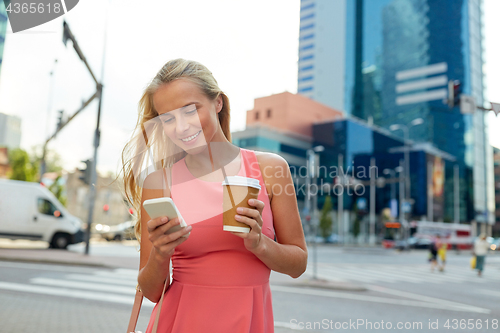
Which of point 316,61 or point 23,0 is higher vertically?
point 316,61

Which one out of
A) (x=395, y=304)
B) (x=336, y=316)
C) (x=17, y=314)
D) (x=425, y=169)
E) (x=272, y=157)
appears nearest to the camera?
(x=272, y=157)

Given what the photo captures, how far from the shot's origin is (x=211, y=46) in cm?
202

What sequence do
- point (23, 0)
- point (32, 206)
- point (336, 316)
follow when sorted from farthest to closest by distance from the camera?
point (32, 206)
point (336, 316)
point (23, 0)

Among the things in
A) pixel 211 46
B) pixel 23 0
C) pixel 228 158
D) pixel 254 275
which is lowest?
pixel 254 275

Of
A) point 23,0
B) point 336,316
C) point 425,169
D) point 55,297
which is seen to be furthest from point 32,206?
point 425,169

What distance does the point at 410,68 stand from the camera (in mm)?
87562

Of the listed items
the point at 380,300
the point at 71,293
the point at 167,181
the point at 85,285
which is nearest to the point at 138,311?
the point at 167,181

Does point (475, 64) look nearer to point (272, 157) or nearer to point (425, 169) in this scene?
point (425, 169)

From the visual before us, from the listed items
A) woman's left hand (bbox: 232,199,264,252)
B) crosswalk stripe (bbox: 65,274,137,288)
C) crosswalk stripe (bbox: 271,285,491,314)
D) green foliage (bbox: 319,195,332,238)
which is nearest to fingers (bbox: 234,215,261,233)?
woman's left hand (bbox: 232,199,264,252)

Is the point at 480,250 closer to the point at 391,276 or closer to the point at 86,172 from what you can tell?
the point at 391,276

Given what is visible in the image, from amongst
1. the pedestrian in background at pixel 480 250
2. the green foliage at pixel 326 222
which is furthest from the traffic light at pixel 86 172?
the green foliage at pixel 326 222

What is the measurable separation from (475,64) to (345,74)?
85.1 feet

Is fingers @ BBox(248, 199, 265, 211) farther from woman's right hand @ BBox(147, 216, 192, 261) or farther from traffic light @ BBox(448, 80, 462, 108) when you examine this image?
traffic light @ BBox(448, 80, 462, 108)

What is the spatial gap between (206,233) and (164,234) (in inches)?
9.8
